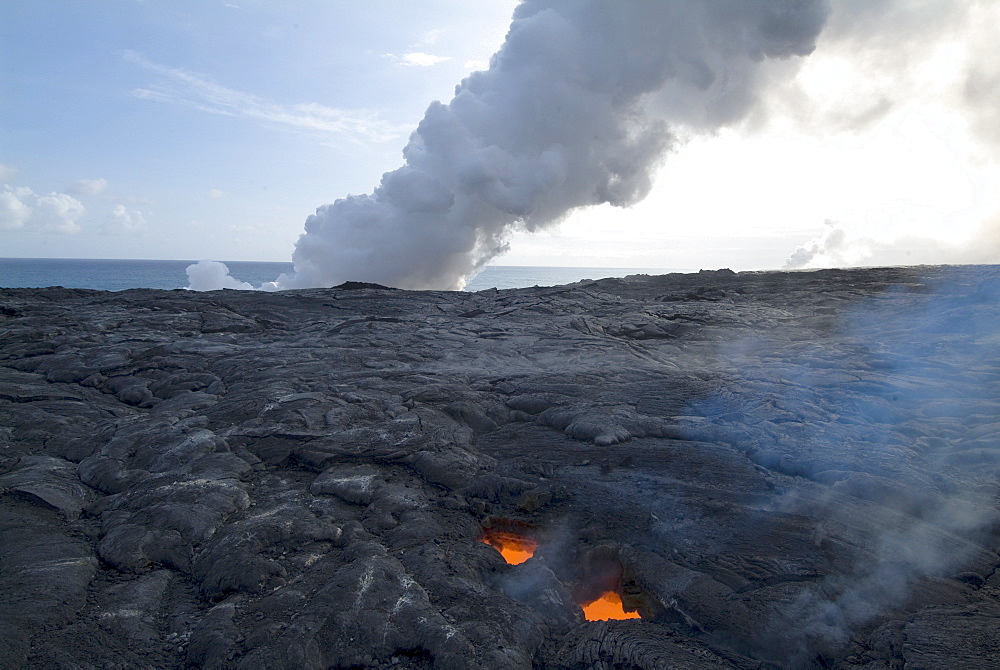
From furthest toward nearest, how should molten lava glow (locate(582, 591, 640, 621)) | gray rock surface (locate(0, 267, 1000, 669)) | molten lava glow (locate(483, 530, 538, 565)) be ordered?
molten lava glow (locate(483, 530, 538, 565)) → molten lava glow (locate(582, 591, 640, 621)) → gray rock surface (locate(0, 267, 1000, 669))

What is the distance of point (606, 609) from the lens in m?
6.38

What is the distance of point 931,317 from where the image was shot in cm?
1620

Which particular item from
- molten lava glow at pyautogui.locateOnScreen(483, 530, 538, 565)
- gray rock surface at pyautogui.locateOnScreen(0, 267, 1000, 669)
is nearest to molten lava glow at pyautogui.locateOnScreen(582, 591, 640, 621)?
gray rock surface at pyautogui.locateOnScreen(0, 267, 1000, 669)

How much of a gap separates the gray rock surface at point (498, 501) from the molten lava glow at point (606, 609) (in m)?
0.12

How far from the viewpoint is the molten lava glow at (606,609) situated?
20.5 feet

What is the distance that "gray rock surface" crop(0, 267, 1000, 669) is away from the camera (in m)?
5.41

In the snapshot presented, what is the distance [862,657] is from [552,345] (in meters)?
10.8

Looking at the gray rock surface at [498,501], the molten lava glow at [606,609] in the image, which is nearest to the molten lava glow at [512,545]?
the gray rock surface at [498,501]

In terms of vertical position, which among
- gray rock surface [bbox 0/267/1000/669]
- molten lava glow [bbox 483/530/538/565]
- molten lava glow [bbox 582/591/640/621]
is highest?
gray rock surface [bbox 0/267/1000/669]

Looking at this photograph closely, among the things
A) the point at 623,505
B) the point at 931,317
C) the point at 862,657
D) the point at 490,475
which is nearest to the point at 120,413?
the point at 490,475

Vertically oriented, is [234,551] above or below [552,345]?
below

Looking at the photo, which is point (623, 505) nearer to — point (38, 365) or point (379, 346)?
point (379, 346)

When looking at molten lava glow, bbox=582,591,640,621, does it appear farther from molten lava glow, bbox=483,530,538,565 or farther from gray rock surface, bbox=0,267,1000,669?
molten lava glow, bbox=483,530,538,565

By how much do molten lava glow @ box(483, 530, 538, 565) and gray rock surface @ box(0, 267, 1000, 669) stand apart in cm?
21
